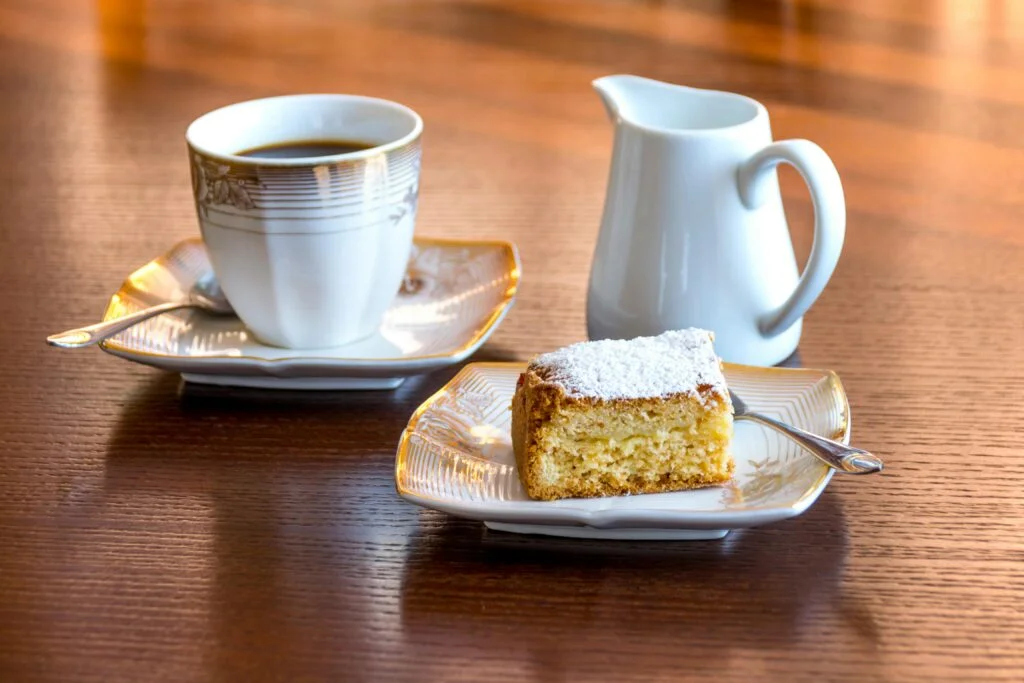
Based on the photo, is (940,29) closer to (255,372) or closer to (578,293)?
(578,293)

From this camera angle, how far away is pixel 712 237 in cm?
82

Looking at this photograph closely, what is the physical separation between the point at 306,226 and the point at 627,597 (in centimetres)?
37

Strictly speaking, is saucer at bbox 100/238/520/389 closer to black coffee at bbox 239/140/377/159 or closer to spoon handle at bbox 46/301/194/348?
spoon handle at bbox 46/301/194/348

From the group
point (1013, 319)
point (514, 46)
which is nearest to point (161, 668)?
point (1013, 319)

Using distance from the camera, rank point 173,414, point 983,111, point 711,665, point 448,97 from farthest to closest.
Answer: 1. point 448,97
2. point 983,111
3. point 173,414
4. point 711,665

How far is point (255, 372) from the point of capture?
82 cm

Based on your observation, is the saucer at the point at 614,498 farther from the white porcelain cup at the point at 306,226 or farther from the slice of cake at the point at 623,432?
the white porcelain cup at the point at 306,226

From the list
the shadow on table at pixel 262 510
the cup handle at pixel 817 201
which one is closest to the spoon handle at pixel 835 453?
the cup handle at pixel 817 201

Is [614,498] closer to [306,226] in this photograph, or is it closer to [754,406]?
[754,406]

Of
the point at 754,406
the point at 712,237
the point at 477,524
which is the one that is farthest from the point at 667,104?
the point at 477,524

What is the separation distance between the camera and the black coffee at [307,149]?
915mm

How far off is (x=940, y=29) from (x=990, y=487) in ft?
4.69

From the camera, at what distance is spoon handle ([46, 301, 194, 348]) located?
2.61 ft

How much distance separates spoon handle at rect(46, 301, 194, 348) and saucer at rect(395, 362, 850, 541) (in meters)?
0.26
